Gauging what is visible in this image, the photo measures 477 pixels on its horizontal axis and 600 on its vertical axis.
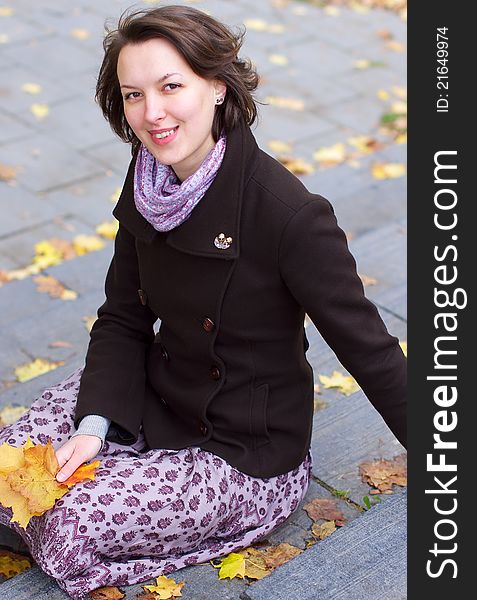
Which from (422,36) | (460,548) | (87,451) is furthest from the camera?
(422,36)

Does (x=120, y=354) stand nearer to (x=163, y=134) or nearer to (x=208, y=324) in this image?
(x=208, y=324)

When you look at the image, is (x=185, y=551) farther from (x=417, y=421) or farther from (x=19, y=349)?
(x=19, y=349)

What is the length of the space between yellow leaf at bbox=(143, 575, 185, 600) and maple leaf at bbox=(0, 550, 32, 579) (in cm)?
46

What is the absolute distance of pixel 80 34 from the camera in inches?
279

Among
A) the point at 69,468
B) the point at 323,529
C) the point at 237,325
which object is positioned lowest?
the point at 323,529

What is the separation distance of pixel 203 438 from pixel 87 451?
1.00ft

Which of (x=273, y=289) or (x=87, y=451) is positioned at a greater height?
(x=273, y=289)

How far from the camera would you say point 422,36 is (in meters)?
3.14

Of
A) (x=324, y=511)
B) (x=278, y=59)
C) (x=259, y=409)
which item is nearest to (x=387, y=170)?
(x=278, y=59)

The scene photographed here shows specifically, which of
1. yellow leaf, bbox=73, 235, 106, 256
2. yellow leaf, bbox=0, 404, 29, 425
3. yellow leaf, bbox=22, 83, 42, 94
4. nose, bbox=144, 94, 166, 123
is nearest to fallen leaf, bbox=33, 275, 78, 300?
yellow leaf, bbox=73, 235, 106, 256

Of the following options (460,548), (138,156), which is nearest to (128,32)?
(138,156)

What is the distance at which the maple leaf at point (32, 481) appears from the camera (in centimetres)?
248

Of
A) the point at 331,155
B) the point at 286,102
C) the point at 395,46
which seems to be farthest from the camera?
the point at 395,46

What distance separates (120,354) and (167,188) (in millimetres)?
561
